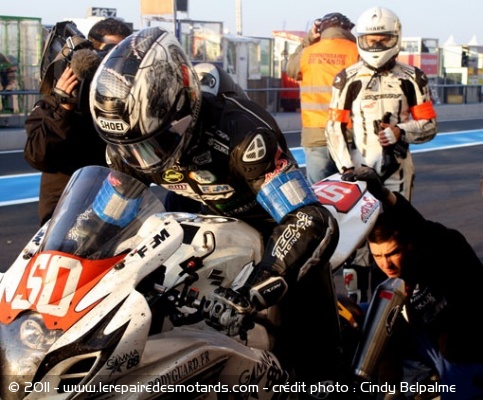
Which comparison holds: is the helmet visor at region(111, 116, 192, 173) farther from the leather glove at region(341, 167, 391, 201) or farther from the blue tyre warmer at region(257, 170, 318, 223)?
the leather glove at region(341, 167, 391, 201)

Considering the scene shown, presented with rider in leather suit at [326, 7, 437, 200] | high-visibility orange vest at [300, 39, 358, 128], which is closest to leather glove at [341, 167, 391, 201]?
rider in leather suit at [326, 7, 437, 200]

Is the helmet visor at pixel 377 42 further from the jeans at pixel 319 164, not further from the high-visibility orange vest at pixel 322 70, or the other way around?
the high-visibility orange vest at pixel 322 70

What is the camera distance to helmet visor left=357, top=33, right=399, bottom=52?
21.8 feet

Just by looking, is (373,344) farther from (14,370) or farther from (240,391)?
(14,370)

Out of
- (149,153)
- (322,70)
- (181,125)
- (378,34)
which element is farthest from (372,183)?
(322,70)

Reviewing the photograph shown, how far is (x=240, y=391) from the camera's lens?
3553 mm

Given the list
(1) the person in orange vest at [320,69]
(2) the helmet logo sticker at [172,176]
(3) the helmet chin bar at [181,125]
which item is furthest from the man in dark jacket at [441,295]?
(1) the person in orange vest at [320,69]

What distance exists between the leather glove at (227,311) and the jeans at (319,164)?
15.3 feet

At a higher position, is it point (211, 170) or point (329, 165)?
point (211, 170)

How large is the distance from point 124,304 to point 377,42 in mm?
4042

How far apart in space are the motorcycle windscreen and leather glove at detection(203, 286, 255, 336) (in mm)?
350

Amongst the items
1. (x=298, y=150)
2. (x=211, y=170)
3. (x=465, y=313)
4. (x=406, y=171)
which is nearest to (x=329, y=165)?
(x=406, y=171)

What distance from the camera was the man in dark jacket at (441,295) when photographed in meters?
4.60

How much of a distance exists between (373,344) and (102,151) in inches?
76.0
